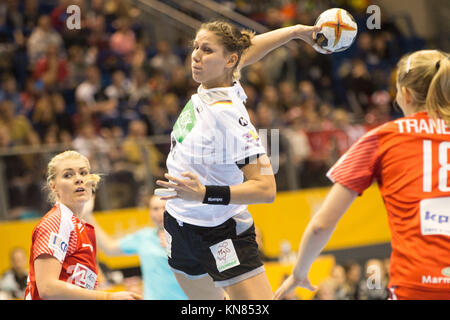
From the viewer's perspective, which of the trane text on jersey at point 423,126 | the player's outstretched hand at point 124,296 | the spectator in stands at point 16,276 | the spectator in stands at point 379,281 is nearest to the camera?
the trane text on jersey at point 423,126

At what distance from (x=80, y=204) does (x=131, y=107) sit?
718cm

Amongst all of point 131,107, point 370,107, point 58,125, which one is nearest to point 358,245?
point 370,107

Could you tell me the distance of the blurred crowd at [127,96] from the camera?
367 inches

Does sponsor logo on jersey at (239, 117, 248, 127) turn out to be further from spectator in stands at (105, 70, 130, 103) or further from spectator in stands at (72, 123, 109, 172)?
spectator in stands at (105, 70, 130, 103)

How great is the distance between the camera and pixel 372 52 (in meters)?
14.5

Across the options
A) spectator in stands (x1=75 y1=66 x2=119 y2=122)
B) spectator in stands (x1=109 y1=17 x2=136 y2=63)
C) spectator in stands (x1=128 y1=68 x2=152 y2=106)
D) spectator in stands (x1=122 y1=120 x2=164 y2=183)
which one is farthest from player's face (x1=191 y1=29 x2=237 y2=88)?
spectator in stands (x1=109 y1=17 x2=136 y2=63)

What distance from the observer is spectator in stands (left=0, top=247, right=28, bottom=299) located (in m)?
7.82

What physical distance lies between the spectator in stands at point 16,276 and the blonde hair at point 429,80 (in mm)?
5756

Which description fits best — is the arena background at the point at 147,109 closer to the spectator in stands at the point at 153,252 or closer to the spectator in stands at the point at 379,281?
the spectator in stands at the point at 379,281

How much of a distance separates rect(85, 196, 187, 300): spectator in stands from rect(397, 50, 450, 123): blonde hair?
110 inches

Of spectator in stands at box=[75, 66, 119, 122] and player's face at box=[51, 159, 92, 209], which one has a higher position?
spectator in stands at box=[75, 66, 119, 122]

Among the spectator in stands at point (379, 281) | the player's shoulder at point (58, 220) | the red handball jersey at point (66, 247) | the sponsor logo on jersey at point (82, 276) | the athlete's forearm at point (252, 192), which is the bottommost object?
the spectator in stands at point (379, 281)

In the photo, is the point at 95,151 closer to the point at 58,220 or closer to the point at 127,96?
the point at 127,96

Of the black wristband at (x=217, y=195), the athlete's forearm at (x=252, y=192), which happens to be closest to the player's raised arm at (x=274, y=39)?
the athlete's forearm at (x=252, y=192)
